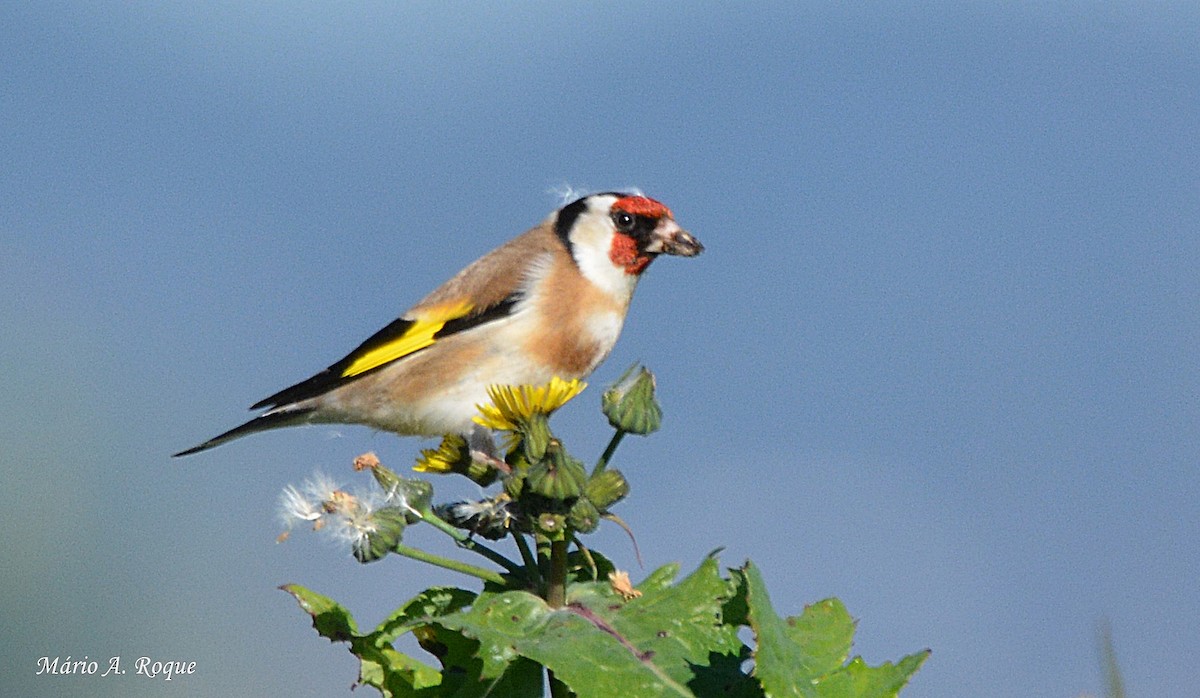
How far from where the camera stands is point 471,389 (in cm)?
541

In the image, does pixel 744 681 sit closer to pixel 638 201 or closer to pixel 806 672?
pixel 806 672

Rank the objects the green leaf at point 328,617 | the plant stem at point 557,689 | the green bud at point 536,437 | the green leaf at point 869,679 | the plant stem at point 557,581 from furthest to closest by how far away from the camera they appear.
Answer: the green bud at point 536,437 → the green leaf at point 328,617 → the plant stem at point 557,581 → the plant stem at point 557,689 → the green leaf at point 869,679

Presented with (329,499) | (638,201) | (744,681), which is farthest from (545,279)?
(744,681)

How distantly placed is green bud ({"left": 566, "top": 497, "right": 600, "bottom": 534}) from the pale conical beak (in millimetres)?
2373

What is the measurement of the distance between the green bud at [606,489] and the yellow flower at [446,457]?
22.5 inches

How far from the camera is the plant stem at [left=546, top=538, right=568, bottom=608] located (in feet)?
10.5

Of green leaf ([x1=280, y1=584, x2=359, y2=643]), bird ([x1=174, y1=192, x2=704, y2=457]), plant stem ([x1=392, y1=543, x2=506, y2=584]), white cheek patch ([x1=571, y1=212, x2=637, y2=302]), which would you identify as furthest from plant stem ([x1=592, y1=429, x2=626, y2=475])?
white cheek patch ([x1=571, y1=212, x2=637, y2=302])

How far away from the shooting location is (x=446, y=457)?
3.81 m

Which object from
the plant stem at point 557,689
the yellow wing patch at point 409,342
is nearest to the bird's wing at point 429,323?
the yellow wing patch at point 409,342

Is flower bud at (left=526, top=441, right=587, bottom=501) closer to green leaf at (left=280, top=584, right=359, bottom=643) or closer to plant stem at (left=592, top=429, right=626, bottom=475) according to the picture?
plant stem at (left=592, top=429, right=626, bottom=475)

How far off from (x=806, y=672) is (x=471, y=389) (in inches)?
111

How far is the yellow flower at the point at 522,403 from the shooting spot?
11.9 feet

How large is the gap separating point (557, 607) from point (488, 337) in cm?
245

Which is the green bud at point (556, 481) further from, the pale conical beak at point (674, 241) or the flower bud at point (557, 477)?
the pale conical beak at point (674, 241)
